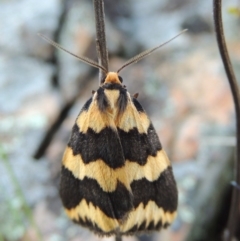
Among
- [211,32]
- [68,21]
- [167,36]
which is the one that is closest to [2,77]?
[68,21]

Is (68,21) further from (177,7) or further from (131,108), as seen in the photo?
(131,108)

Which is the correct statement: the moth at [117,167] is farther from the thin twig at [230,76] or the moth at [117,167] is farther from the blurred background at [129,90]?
the blurred background at [129,90]

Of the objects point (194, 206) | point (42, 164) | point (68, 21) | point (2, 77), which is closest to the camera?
point (194, 206)

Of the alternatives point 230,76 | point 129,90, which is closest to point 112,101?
point 230,76

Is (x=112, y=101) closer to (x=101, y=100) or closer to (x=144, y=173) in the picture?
(x=101, y=100)

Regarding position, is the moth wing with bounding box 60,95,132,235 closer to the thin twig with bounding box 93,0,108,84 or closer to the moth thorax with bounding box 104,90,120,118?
the moth thorax with bounding box 104,90,120,118

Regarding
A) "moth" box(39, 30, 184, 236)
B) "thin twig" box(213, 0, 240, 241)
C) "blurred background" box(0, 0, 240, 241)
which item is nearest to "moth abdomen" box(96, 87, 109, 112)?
"moth" box(39, 30, 184, 236)

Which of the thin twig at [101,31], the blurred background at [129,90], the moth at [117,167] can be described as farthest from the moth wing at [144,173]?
the blurred background at [129,90]
